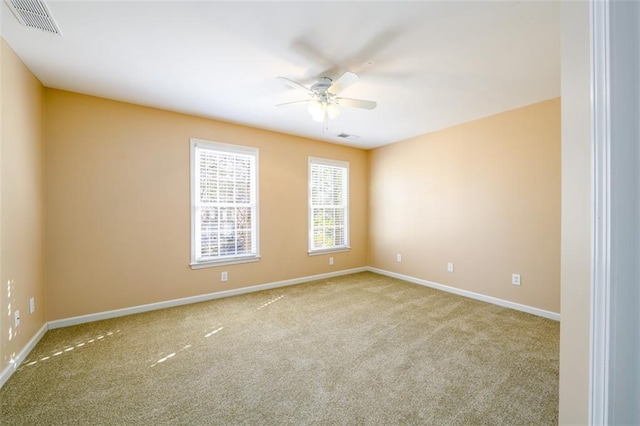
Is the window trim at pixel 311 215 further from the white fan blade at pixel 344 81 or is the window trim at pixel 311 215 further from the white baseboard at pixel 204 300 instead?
the white fan blade at pixel 344 81

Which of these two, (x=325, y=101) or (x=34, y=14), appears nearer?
(x=34, y=14)

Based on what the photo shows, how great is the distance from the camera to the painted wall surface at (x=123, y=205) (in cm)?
297

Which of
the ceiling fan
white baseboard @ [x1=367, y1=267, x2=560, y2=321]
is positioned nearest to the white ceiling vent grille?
the ceiling fan

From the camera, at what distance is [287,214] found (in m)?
4.62

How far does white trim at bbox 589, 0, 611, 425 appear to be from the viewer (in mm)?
604

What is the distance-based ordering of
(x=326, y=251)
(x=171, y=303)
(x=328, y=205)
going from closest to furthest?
(x=171, y=303), (x=326, y=251), (x=328, y=205)

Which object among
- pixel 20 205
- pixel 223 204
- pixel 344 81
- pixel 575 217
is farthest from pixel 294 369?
pixel 20 205

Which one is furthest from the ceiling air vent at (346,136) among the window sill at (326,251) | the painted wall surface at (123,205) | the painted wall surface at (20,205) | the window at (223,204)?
the painted wall surface at (20,205)

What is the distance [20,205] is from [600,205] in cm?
366

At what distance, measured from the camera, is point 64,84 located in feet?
9.30

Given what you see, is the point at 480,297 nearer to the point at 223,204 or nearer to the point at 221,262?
the point at 221,262

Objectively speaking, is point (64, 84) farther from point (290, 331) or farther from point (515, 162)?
point (515, 162)

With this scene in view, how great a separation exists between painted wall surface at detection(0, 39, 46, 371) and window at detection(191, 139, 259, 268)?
4.84 feet

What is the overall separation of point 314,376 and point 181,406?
93 cm
